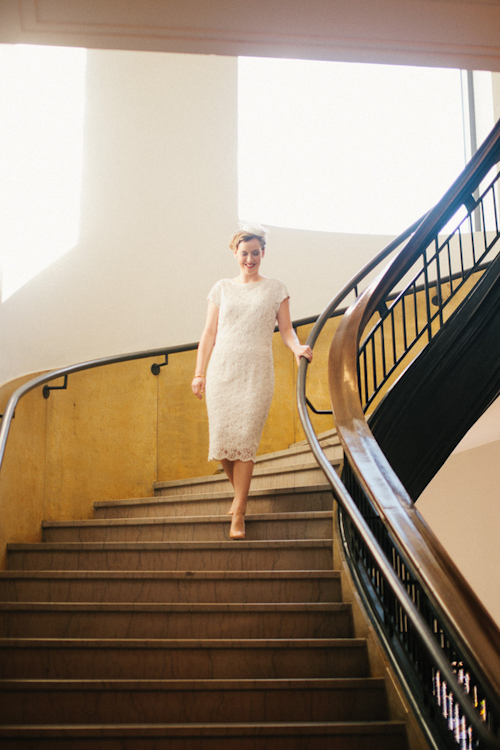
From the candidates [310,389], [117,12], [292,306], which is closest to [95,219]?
[292,306]

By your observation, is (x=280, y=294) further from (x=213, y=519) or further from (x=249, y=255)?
(x=213, y=519)

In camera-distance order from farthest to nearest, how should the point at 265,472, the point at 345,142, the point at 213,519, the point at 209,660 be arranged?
the point at 345,142, the point at 265,472, the point at 213,519, the point at 209,660

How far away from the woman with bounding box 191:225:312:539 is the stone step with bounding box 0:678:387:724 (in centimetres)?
108

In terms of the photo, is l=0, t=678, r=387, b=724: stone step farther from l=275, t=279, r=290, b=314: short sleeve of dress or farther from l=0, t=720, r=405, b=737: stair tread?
l=275, t=279, r=290, b=314: short sleeve of dress

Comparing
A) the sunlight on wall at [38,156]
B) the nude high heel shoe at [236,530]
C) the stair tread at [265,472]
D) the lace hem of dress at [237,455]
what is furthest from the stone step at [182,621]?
the sunlight on wall at [38,156]

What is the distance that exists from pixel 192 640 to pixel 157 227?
368 centimetres

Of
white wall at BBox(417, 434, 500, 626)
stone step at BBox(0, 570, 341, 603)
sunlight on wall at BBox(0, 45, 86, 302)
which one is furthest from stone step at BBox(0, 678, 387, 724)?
white wall at BBox(417, 434, 500, 626)

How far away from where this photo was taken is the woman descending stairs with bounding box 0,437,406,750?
2.18 meters

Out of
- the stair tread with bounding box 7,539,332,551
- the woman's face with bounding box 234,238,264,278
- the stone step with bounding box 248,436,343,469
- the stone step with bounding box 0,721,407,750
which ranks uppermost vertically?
the woman's face with bounding box 234,238,264,278

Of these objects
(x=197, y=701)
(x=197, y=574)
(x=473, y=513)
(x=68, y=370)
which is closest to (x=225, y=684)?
(x=197, y=701)

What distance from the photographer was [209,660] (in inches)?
99.7

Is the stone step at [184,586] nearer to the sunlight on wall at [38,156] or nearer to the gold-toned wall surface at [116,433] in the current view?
the gold-toned wall surface at [116,433]

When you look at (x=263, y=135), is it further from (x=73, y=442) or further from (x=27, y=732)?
(x=27, y=732)

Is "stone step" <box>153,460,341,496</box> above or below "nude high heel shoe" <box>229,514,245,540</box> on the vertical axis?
above
